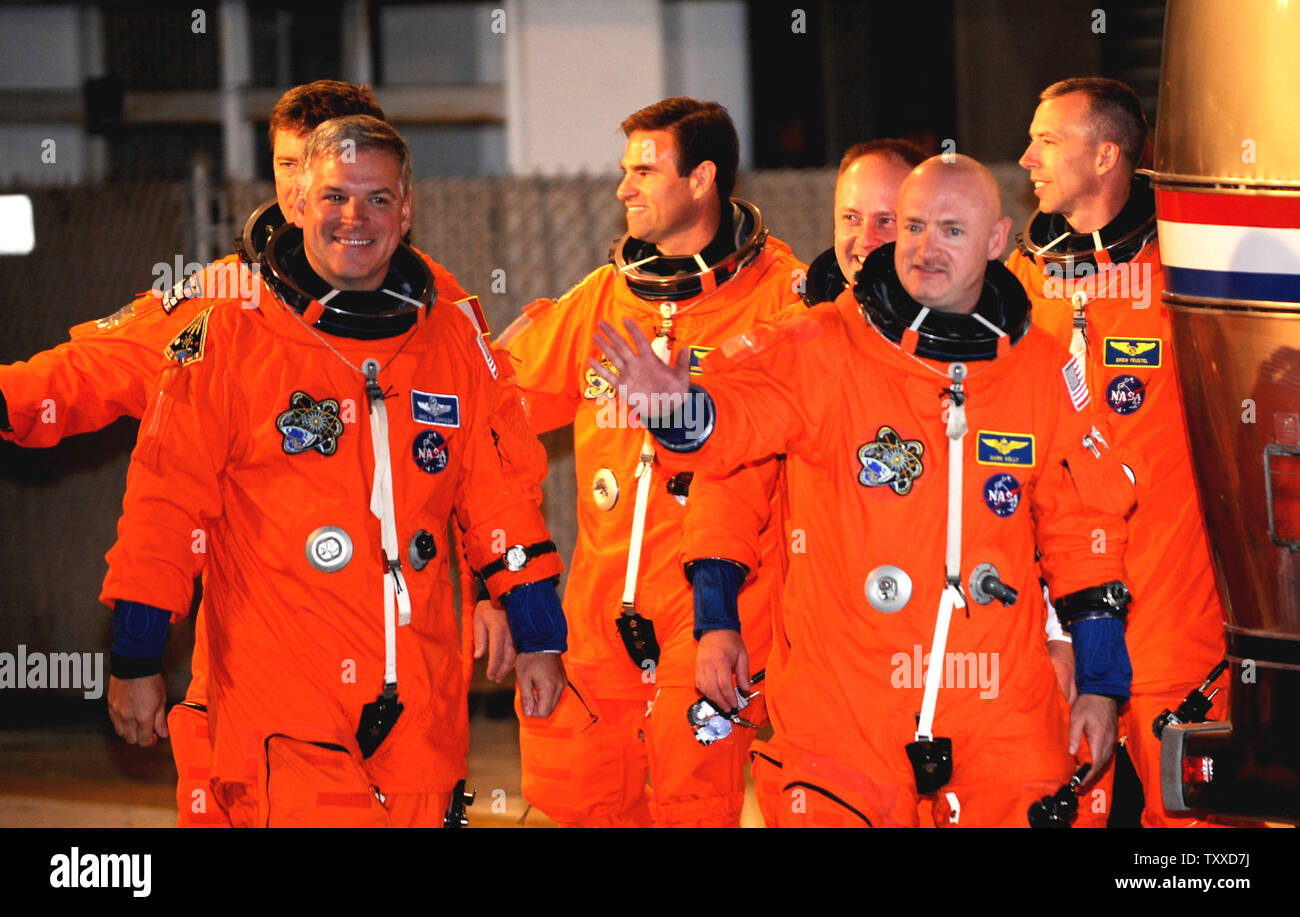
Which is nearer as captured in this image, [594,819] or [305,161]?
[305,161]

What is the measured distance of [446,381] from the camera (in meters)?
4.70

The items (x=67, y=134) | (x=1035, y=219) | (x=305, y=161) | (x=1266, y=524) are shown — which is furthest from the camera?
(x=67, y=134)

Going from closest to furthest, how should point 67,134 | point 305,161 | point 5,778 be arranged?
point 305,161 < point 5,778 < point 67,134

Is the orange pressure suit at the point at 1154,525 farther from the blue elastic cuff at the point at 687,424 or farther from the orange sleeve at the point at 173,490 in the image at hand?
the orange sleeve at the point at 173,490

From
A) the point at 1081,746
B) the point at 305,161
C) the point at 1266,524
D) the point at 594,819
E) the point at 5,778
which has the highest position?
the point at 305,161

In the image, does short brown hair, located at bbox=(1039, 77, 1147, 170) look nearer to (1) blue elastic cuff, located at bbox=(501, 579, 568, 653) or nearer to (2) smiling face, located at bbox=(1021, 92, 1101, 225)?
(2) smiling face, located at bbox=(1021, 92, 1101, 225)

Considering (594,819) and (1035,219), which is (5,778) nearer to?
(594,819)

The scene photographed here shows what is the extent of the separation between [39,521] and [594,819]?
4333 millimetres

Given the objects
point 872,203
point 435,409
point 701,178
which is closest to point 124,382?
point 435,409

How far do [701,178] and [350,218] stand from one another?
5.80 ft

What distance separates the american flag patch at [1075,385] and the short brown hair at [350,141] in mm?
1721

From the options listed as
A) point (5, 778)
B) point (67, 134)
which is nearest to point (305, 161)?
point (5, 778)

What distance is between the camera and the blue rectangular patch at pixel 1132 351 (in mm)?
5715

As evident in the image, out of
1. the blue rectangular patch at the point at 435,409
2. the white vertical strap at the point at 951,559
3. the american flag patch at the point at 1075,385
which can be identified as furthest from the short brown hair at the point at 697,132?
the white vertical strap at the point at 951,559
